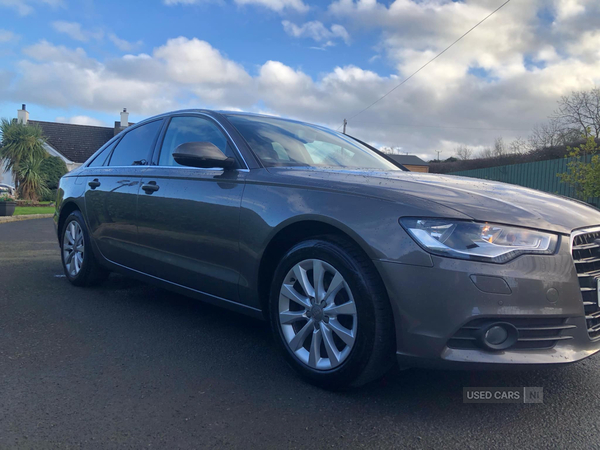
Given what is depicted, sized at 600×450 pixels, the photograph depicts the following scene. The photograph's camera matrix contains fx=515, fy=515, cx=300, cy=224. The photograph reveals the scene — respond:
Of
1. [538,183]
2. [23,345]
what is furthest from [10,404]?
[538,183]

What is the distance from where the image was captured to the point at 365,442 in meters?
2.15

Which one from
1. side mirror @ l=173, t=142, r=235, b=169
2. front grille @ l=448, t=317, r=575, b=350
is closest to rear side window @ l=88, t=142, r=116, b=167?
side mirror @ l=173, t=142, r=235, b=169

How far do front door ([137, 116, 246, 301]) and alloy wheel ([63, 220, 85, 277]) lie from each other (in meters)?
1.33

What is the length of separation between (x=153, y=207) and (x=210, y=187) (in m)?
0.68

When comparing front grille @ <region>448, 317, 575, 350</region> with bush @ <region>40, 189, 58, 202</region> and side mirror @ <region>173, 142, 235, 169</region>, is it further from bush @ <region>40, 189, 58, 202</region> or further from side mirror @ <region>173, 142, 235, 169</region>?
bush @ <region>40, 189, 58, 202</region>

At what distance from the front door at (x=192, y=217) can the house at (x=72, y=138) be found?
37.0 metres

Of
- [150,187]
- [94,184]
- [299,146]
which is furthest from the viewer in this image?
[94,184]

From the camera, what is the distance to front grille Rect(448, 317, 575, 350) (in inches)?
87.9

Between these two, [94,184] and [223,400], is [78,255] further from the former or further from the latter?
[223,400]

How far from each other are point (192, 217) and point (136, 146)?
4.75ft

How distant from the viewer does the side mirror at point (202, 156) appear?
3188mm

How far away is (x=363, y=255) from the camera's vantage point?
8.24 feet

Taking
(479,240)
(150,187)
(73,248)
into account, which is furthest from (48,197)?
(479,240)

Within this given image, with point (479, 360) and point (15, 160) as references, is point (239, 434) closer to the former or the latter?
point (479, 360)
